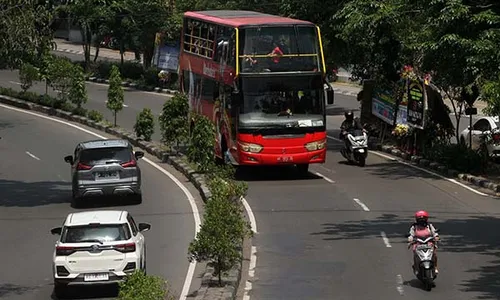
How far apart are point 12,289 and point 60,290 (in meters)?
1.09

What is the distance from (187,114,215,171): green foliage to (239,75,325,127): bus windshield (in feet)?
4.38

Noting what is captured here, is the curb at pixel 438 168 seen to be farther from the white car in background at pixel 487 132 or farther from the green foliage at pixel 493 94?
the green foliage at pixel 493 94

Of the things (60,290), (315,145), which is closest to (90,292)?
(60,290)

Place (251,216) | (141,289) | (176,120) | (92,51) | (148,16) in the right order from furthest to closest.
Result: (92,51) < (148,16) < (176,120) < (251,216) < (141,289)

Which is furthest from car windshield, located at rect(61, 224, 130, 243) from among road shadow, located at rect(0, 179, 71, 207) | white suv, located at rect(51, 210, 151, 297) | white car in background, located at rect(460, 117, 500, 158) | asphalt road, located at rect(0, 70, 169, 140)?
asphalt road, located at rect(0, 70, 169, 140)

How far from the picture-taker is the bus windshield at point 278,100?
3111 cm

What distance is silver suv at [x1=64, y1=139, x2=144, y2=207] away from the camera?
92.5ft

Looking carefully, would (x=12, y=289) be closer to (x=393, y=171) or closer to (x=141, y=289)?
Result: (x=141, y=289)

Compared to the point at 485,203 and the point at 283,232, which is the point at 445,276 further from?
the point at 485,203

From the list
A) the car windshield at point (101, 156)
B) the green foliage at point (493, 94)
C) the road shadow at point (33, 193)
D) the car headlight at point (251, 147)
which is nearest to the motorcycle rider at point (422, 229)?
the green foliage at point (493, 94)

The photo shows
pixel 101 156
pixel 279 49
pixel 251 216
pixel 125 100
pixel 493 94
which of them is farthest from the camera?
pixel 125 100

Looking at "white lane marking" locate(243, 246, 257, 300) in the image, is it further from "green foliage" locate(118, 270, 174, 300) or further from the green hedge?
the green hedge

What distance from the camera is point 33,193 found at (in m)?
31.3

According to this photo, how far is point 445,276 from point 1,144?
87.2ft
